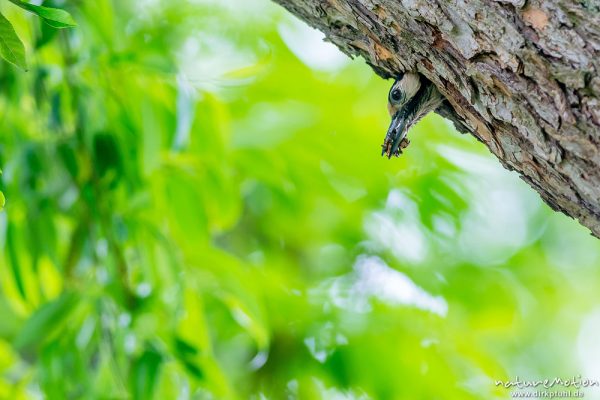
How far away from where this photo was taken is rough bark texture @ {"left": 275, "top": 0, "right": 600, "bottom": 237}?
51 centimetres

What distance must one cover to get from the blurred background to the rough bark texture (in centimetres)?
40

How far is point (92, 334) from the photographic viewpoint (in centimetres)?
106

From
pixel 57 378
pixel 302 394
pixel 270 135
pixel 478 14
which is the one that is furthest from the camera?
pixel 302 394

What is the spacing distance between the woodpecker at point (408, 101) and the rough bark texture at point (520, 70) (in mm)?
14

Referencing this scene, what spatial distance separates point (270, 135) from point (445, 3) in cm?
72

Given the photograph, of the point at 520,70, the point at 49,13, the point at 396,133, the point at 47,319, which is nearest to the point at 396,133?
the point at 396,133

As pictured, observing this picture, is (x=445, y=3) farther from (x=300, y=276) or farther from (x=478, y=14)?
(x=300, y=276)

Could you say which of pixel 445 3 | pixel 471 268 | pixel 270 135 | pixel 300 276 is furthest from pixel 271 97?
pixel 445 3

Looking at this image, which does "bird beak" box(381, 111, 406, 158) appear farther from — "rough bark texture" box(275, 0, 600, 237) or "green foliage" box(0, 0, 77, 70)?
"green foliage" box(0, 0, 77, 70)

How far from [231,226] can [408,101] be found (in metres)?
0.71

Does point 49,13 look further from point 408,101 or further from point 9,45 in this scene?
point 408,101

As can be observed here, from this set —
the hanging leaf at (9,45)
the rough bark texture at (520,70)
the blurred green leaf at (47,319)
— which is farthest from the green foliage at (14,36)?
the blurred green leaf at (47,319)

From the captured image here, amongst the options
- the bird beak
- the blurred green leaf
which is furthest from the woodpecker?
the blurred green leaf

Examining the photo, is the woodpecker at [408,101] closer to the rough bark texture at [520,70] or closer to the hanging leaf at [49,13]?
the rough bark texture at [520,70]
